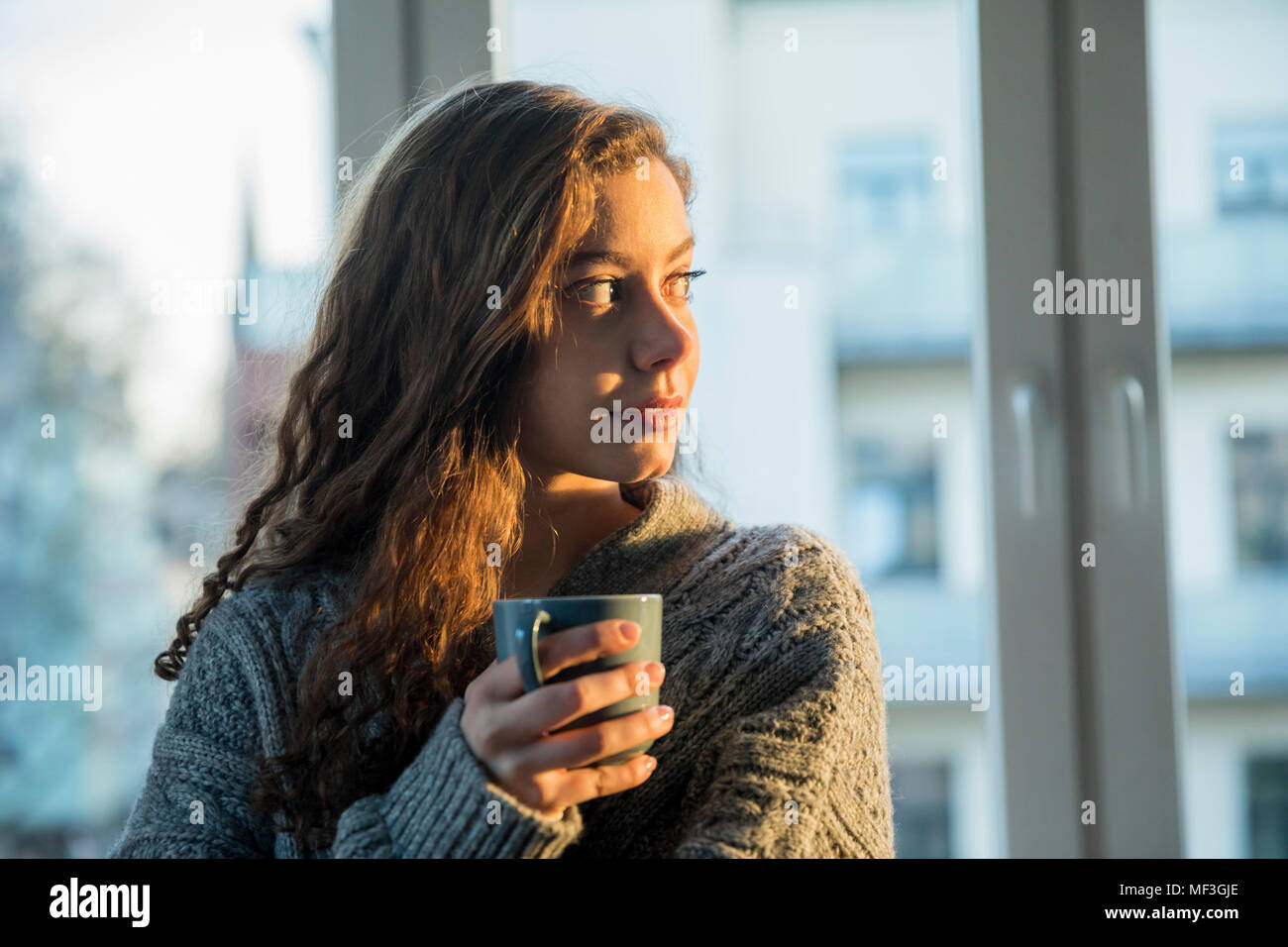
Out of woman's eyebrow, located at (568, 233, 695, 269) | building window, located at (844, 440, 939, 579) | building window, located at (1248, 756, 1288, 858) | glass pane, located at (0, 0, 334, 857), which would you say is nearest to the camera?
woman's eyebrow, located at (568, 233, 695, 269)

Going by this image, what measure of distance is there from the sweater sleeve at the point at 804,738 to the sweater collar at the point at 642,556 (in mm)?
96

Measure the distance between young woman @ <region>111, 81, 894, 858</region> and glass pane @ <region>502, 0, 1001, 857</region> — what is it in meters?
0.25

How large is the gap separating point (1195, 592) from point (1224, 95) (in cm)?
62

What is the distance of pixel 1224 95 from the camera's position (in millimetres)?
1265

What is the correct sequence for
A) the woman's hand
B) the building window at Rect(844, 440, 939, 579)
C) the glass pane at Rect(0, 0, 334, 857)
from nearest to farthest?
the woman's hand < the glass pane at Rect(0, 0, 334, 857) < the building window at Rect(844, 440, 939, 579)

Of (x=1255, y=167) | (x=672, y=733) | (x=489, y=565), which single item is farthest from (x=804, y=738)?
(x=1255, y=167)

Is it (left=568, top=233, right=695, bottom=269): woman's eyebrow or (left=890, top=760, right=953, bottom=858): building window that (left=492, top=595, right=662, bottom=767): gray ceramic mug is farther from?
(left=890, top=760, right=953, bottom=858): building window

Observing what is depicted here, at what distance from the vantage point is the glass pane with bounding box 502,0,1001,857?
124 centimetres

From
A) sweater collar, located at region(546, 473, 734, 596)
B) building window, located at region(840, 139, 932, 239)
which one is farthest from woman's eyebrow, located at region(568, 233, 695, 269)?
building window, located at region(840, 139, 932, 239)

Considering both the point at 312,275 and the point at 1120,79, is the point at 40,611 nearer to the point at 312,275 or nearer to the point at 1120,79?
the point at 312,275

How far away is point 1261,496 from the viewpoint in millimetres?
1360

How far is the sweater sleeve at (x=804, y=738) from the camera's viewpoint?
0.69m
